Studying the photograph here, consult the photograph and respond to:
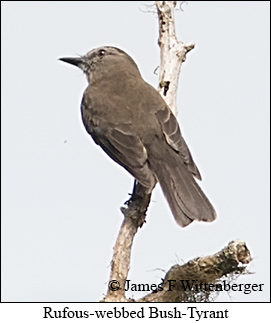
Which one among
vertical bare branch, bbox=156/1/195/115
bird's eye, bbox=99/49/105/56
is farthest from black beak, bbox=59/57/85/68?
vertical bare branch, bbox=156/1/195/115

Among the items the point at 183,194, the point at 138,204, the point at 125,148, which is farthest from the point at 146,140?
the point at 138,204

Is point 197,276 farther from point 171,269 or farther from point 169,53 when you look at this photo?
point 169,53

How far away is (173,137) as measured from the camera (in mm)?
7320

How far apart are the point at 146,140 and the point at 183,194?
61cm

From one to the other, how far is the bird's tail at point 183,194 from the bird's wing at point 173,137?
0.19 ft

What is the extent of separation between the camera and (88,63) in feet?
28.2

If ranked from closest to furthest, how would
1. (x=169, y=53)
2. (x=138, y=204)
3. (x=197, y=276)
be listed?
1. (x=197, y=276)
2. (x=138, y=204)
3. (x=169, y=53)

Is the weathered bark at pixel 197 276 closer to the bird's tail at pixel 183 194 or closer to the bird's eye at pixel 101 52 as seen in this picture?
the bird's tail at pixel 183 194

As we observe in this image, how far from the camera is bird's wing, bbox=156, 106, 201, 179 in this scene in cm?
729

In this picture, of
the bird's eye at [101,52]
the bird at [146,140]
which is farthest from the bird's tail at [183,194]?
the bird's eye at [101,52]

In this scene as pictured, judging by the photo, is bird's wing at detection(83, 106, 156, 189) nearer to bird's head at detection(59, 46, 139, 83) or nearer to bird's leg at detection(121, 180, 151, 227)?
bird's leg at detection(121, 180, 151, 227)

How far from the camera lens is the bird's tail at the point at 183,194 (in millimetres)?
6863
